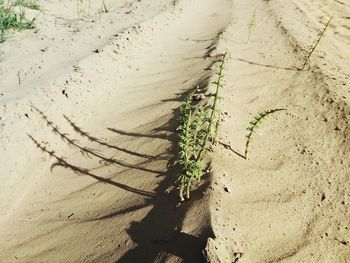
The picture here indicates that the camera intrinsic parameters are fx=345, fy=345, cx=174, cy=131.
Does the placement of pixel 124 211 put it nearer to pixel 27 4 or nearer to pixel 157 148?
pixel 157 148

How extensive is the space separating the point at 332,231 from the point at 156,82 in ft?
10.9

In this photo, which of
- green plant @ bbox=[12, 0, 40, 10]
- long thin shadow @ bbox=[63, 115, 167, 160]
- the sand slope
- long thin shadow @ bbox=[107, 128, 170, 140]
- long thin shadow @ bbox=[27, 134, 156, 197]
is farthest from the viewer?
green plant @ bbox=[12, 0, 40, 10]

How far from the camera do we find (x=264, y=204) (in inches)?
114

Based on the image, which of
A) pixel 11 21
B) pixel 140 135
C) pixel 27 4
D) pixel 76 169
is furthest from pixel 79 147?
pixel 27 4

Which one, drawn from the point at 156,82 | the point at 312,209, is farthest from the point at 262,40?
the point at 312,209

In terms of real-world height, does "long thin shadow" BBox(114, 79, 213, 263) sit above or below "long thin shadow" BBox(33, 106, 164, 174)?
above

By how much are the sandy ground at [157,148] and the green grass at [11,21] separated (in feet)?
0.58

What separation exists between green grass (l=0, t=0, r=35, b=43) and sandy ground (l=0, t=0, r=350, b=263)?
0.18 meters

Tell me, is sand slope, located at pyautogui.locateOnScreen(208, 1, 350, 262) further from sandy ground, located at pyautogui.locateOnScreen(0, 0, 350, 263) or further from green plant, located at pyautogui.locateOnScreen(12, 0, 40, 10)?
green plant, located at pyautogui.locateOnScreen(12, 0, 40, 10)

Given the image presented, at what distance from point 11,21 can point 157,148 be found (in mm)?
3941

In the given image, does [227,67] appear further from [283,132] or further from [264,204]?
[264,204]

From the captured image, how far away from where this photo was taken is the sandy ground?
2660 mm

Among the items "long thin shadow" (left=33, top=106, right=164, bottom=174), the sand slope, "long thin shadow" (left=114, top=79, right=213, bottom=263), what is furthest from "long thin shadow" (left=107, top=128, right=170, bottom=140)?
"long thin shadow" (left=114, top=79, right=213, bottom=263)

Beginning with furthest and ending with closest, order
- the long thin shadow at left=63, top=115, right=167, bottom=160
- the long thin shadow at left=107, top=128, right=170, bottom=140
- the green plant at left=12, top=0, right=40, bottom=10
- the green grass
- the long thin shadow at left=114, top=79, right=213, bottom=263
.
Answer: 1. the green plant at left=12, top=0, right=40, bottom=10
2. the green grass
3. the long thin shadow at left=107, top=128, right=170, bottom=140
4. the long thin shadow at left=63, top=115, right=167, bottom=160
5. the long thin shadow at left=114, top=79, right=213, bottom=263
